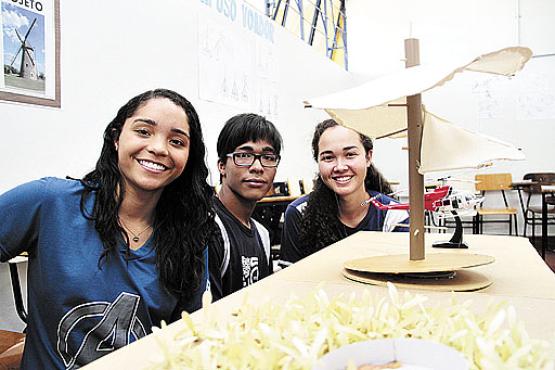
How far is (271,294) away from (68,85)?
2.41 metres

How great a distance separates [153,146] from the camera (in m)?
1.25

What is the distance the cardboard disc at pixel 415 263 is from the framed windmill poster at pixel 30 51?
2.09 meters

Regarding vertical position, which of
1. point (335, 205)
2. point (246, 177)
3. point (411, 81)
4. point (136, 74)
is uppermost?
point (136, 74)

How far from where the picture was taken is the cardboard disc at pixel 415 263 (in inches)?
37.0

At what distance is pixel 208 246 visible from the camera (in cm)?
150

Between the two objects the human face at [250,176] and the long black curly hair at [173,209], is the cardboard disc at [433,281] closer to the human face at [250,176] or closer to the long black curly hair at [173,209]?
the long black curly hair at [173,209]

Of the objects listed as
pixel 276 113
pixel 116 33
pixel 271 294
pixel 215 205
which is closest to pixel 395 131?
pixel 271 294

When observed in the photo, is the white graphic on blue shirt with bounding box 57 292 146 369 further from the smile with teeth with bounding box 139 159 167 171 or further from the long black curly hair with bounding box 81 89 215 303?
the smile with teeth with bounding box 139 159 167 171

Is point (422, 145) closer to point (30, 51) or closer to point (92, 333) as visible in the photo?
point (92, 333)

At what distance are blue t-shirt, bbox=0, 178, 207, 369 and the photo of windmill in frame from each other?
1.51m

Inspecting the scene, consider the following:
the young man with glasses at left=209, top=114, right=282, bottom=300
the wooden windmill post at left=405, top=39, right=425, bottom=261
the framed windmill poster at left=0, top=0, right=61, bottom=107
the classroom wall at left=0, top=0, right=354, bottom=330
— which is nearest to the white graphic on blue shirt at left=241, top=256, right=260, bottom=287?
the young man with glasses at left=209, top=114, right=282, bottom=300

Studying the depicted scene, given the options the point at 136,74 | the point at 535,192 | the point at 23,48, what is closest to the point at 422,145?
the point at 23,48

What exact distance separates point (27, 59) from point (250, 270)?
1719 mm

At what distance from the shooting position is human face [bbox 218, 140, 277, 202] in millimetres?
1680
